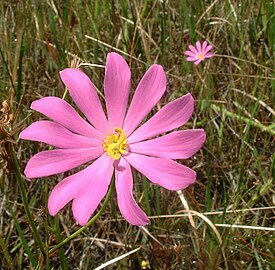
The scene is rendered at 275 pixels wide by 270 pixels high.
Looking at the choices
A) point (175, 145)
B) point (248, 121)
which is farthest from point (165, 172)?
point (248, 121)

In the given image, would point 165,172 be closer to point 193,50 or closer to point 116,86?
point 116,86

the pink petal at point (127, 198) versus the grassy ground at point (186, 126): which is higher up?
the pink petal at point (127, 198)

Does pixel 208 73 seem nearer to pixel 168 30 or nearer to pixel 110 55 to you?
pixel 168 30

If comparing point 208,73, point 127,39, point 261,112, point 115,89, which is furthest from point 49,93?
point 115,89

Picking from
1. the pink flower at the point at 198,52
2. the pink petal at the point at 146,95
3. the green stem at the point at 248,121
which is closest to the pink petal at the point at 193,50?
the pink flower at the point at 198,52

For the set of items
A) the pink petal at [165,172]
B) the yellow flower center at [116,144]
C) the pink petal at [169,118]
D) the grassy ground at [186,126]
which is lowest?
the grassy ground at [186,126]

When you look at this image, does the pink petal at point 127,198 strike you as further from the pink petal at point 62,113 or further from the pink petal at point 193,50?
the pink petal at point 193,50

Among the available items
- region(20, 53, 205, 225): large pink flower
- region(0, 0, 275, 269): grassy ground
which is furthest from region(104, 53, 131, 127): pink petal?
region(0, 0, 275, 269): grassy ground

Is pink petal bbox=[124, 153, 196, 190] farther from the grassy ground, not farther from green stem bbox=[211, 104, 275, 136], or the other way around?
green stem bbox=[211, 104, 275, 136]
